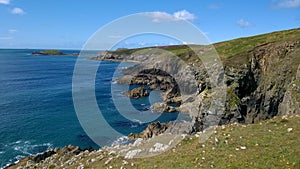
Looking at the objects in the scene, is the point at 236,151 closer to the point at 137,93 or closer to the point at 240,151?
the point at 240,151

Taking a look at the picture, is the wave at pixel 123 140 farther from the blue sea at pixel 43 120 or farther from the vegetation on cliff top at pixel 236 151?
the vegetation on cliff top at pixel 236 151

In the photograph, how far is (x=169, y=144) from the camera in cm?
2241

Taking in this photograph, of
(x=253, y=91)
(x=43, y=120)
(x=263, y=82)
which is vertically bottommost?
(x=43, y=120)

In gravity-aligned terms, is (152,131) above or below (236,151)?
below

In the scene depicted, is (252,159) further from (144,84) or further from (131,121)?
(144,84)

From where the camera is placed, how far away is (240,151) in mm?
17234

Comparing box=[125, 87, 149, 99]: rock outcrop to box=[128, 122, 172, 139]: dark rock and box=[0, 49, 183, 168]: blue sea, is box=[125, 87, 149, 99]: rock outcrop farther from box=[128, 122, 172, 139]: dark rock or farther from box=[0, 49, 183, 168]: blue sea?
box=[128, 122, 172, 139]: dark rock

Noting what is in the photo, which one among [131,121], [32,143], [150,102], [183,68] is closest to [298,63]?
[131,121]

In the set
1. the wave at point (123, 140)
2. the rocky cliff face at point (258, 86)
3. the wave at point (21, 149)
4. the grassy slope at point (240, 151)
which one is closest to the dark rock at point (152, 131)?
the wave at point (123, 140)

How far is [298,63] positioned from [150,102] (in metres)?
49.9

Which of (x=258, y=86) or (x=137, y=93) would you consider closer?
(x=258, y=86)

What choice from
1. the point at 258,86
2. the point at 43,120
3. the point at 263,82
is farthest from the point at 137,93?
the point at 263,82

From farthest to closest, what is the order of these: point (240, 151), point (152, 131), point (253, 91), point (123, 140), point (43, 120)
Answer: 1. point (43, 120)
2. point (152, 131)
3. point (123, 140)
4. point (253, 91)
5. point (240, 151)

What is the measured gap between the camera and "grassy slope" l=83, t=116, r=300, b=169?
15.4m
